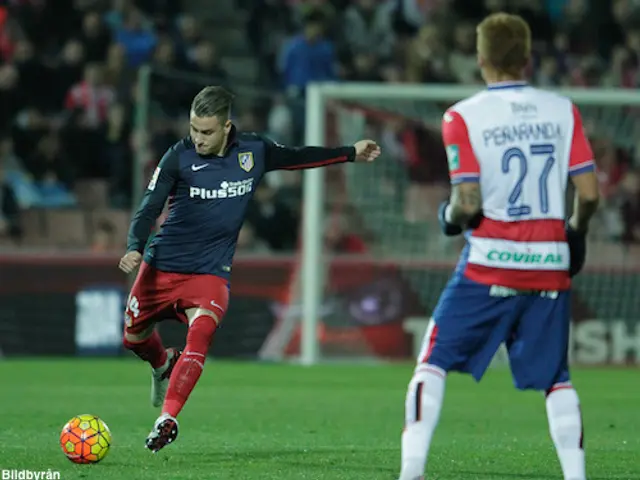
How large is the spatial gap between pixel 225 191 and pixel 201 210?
18 cm

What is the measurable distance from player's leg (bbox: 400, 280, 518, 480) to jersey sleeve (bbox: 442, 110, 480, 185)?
1.57ft

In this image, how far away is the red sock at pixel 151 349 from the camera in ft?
30.7

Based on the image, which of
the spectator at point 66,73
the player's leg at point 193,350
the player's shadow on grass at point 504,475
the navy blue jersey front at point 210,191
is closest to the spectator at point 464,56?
the spectator at point 66,73

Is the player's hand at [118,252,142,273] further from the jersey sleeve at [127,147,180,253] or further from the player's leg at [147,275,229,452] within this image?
the player's leg at [147,275,229,452]

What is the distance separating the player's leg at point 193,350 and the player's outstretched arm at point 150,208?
539 mm

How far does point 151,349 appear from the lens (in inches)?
370

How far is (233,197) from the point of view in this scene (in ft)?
29.0

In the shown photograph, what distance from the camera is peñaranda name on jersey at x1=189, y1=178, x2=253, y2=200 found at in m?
8.77

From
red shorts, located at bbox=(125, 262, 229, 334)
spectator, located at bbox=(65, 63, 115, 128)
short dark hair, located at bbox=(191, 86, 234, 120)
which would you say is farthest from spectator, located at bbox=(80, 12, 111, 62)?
short dark hair, located at bbox=(191, 86, 234, 120)

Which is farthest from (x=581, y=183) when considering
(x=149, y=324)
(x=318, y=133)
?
(x=318, y=133)

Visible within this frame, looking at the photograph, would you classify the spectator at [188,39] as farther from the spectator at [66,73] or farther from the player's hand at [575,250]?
the player's hand at [575,250]

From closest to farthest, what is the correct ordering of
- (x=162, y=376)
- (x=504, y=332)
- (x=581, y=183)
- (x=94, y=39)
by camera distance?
(x=581, y=183)
(x=504, y=332)
(x=162, y=376)
(x=94, y=39)

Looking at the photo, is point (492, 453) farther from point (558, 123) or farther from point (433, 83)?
point (433, 83)

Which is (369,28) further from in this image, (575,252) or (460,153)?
(460,153)
